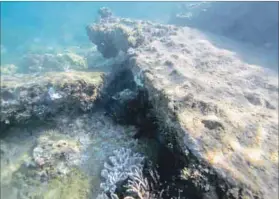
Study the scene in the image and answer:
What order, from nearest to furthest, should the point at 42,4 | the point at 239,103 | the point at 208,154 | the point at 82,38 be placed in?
the point at 208,154 < the point at 239,103 < the point at 82,38 < the point at 42,4

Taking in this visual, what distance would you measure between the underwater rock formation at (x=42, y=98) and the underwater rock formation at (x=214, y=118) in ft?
3.47

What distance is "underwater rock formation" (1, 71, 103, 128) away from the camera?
4.47 m

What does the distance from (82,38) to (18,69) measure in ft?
34.3

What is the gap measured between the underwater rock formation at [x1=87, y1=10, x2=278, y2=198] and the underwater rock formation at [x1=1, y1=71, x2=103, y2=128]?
41.6 inches

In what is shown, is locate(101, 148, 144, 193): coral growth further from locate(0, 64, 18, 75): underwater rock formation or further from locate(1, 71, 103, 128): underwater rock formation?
locate(0, 64, 18, 75): underwater rock formation

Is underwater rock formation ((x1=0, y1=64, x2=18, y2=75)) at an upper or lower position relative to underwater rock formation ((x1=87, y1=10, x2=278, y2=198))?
upper

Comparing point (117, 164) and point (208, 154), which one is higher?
point (208, 154)

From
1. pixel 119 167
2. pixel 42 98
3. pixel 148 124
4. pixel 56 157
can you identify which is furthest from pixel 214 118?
pixel 42 98

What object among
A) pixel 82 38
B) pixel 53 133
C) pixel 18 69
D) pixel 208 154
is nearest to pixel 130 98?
pixel 53 133

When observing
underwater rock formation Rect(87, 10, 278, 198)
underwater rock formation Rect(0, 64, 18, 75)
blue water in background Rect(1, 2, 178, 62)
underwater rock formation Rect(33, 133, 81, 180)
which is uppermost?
blue water in background Rect(1, 2, 178, 62)

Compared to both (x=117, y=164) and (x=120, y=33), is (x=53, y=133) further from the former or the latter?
(x=120, y=33)

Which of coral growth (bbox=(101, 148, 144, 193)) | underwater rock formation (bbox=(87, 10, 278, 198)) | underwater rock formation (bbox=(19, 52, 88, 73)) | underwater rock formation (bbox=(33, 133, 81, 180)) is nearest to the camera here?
underwater rock formation (bbox=(87, 10, 278, 198))

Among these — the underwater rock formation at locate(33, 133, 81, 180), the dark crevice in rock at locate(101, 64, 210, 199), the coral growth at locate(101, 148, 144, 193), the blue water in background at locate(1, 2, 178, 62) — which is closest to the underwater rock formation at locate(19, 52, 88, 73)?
the dark crevice in rock at locate(101, 64, 210, 199)

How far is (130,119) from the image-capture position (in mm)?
4332
